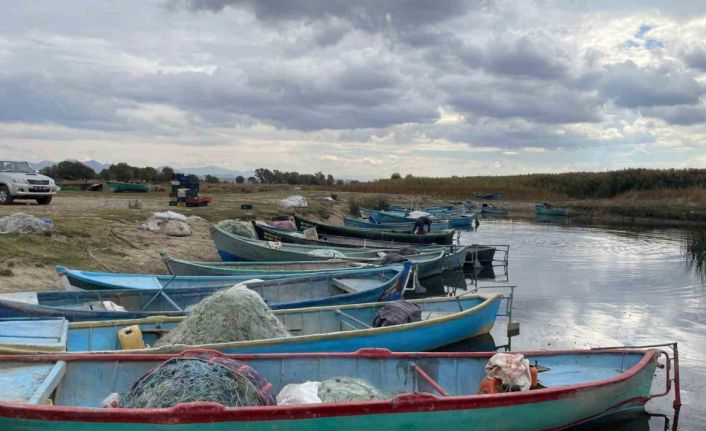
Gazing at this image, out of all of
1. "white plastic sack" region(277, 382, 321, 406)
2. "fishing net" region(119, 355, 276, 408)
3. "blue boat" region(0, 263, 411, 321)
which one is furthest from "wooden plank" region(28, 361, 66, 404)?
"blue boat" region(0, 263, 411, 321)

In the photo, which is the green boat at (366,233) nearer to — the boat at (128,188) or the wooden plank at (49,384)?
the wooden plank at (49,384)

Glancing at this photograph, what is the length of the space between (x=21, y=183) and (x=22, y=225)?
7.96 m

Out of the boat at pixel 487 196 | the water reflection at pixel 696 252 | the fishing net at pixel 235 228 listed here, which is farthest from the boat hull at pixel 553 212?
the fishing net at pixel 235 228

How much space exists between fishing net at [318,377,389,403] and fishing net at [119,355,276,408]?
0.56 m

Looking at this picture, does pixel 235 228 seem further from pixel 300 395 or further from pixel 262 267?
pixel 300 395

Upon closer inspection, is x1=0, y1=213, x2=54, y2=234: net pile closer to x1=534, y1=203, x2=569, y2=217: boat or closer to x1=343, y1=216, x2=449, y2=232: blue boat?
x1=343, y1=216, x2=449, y2=232: blue boat

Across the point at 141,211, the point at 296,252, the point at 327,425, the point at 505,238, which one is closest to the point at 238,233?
the point at 296,252

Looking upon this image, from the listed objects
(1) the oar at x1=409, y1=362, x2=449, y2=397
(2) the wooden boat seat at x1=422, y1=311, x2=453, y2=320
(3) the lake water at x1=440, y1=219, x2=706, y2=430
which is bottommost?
(3) the lake water at x1=440, y1=219, x2=706, y2=430

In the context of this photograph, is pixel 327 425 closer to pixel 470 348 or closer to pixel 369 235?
pixel 470 348

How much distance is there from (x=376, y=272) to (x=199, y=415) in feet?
32.1

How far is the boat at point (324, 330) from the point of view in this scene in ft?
25.9

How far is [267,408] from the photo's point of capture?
5.38 metres

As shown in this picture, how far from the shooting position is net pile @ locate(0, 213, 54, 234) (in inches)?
621

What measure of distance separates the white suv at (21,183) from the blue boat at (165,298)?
13839 millimetres
